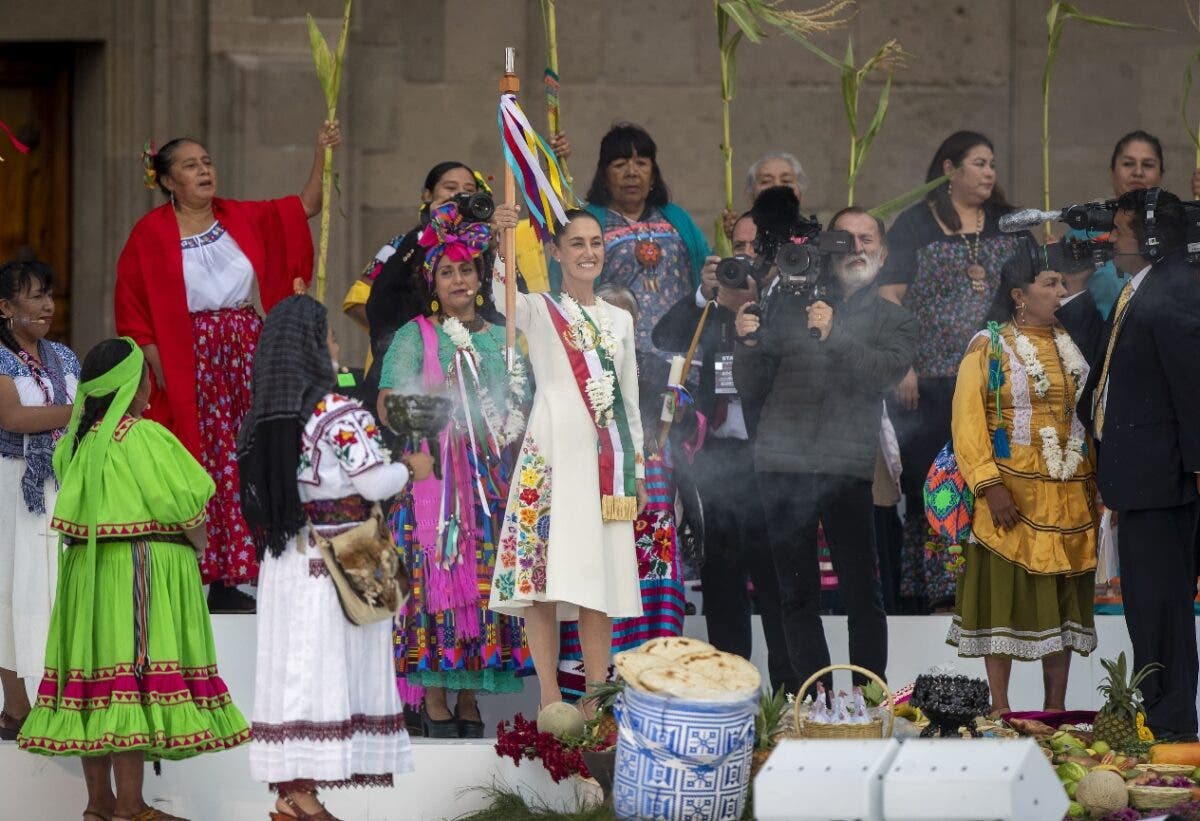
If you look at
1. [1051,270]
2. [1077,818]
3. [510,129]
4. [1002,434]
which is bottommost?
[1077,818]

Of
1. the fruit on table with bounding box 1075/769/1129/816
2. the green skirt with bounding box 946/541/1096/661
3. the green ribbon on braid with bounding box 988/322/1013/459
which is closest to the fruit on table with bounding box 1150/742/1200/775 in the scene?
the fruit on table with bounding box 1075/769/1129/816

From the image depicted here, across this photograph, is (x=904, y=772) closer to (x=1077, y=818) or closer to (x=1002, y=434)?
(x=1077, y=818)

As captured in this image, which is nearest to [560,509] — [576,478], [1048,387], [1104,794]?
[576,478]

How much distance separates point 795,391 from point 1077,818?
201cm

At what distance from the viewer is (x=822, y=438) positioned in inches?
345

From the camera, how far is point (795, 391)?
8867 millimetres

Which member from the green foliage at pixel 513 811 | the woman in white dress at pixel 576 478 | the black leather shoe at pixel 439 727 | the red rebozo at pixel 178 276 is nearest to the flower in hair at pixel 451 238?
the woman in white dress at pixel 576 478

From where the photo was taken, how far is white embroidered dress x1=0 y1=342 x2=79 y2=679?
28.9 feet

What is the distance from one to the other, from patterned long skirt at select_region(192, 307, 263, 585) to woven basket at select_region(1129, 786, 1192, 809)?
3.51 meters

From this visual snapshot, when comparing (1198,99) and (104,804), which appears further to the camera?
(1198,99)

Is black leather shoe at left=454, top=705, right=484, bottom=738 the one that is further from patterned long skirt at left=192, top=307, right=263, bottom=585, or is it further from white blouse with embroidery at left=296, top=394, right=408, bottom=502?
white blouse with embroidery at left=296, top=394, right=408, bottom=502

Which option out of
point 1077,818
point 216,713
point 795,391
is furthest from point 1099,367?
point 216,713

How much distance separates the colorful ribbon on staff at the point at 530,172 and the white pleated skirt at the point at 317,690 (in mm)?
2001

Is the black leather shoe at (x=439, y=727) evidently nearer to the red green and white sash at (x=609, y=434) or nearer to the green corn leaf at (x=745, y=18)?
the red green and white sash at (x=609, y=434)
